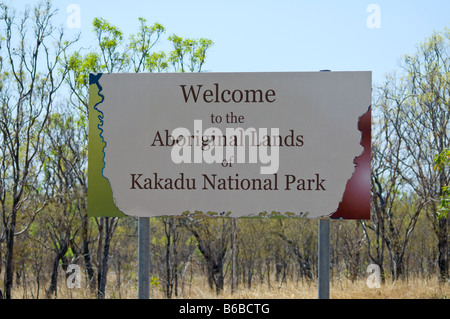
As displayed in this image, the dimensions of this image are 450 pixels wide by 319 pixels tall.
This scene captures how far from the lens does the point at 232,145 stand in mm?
6469

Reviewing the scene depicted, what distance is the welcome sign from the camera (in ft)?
21.0

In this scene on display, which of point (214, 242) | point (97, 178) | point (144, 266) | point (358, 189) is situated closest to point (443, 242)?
point (214, 242)

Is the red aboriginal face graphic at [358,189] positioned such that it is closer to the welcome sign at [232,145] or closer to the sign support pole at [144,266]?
the welcome sign at [232,145]

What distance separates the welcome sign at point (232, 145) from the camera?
6.41 metres

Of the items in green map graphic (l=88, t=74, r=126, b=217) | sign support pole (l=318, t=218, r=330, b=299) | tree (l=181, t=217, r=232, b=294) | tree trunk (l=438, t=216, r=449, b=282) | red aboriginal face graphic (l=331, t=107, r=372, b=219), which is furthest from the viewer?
tree (l=181, t=217, r=232, b=294)

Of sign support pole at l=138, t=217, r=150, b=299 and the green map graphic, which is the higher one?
the green map graphic

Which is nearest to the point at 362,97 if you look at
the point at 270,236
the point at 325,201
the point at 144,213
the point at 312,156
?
the point at 312,156

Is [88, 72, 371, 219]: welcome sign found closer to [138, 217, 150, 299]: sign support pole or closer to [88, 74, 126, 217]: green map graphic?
[88, 74, 126, 217]: green map graphic

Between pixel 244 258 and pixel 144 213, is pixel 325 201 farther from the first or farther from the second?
pixel 244 258

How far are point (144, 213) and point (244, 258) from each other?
22680 mm

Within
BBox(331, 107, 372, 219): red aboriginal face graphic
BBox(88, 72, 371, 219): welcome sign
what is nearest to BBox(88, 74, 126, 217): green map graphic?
BBox(88, 72, 371, 219): welcome sign

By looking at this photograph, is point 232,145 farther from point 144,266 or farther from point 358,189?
point 144,266
